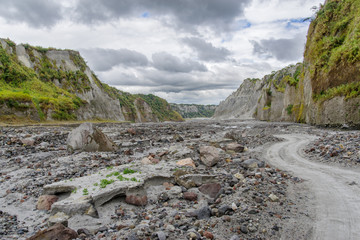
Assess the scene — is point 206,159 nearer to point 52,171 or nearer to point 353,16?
point 52,171

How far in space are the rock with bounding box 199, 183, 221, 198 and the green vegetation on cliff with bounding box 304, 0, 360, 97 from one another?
1027 inches

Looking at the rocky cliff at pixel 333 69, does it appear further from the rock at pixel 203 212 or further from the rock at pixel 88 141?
the rock at pixel 88 141

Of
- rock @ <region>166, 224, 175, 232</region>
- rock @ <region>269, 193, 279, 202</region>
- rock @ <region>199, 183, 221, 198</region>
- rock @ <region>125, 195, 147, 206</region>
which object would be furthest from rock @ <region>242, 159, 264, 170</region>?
rock @ <region>166, 224, 175, 232</region>

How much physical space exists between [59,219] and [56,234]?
1.39m

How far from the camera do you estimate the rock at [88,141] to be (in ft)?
55.1

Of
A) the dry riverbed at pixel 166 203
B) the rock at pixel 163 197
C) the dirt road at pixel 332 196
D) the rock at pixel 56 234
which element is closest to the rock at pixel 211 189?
the dry riverbed at pixel 166 203

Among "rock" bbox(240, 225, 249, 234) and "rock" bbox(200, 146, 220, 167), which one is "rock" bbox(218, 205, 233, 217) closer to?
"rock" bbox(240, 225, 249, 234)

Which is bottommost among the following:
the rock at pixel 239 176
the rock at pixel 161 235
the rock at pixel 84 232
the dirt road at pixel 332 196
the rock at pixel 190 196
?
the rock at pixel 84 232

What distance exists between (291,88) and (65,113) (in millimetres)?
58682

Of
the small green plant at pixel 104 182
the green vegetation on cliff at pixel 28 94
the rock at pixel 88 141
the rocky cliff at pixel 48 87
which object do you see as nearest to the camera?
the small green plant at pixel 104 182

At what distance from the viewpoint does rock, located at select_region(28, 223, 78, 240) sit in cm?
482

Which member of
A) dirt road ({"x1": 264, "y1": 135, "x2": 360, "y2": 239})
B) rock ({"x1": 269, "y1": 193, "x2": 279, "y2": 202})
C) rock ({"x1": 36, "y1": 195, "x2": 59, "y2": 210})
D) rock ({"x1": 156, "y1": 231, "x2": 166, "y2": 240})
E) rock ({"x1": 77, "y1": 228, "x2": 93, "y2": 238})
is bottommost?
rock ({"x1": 36, "y1": 195, "x2": 59, "y2": 210})

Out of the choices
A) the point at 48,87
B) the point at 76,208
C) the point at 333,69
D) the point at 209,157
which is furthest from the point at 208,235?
the point at 48,87

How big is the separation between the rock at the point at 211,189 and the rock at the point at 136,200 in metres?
2.18
